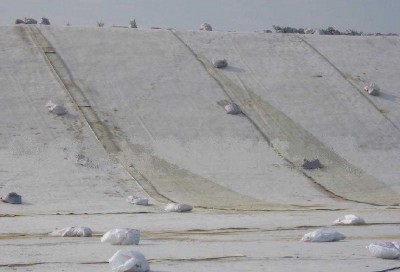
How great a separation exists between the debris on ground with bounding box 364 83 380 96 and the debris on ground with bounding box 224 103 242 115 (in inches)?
174

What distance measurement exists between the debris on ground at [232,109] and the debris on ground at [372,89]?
442 cm

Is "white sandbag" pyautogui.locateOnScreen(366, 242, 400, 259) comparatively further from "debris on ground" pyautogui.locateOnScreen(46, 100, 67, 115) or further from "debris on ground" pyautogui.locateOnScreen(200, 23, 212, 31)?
"debris on ground" pyautogui.locateOnScreen(200, 23, 212, 31)

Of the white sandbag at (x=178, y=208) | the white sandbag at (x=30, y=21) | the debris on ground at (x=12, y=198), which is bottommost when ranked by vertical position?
the white sandbag at (x=178, y=208)

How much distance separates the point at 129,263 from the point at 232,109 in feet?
52.5

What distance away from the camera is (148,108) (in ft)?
76.3

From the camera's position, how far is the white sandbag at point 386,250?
8.87 metres

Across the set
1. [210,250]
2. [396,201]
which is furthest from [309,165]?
[210,250]

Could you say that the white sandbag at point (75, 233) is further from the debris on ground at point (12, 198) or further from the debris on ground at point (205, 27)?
the debris on ground at point (205, 27)

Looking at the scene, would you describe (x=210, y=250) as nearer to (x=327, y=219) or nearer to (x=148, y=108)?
(x=327, y=219)

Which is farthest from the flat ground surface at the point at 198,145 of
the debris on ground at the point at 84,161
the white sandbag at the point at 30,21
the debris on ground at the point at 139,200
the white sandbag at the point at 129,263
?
the white sandbag at the point at 30,21

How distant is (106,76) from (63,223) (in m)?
12.1

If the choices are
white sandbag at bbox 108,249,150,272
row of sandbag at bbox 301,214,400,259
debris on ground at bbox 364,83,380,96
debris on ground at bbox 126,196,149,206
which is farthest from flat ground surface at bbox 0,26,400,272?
white sandbag at bbox 108,249,150,272

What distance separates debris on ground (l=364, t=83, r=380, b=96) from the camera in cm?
2578

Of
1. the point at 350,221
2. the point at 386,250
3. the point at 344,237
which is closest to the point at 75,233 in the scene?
the point at 344,237
